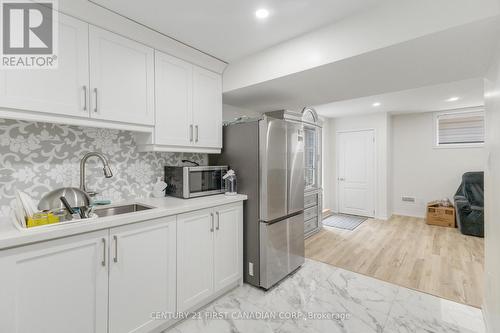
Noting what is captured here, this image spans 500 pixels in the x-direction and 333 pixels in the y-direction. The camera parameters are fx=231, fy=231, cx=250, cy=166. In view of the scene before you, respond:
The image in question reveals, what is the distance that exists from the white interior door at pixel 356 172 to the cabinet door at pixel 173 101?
4.52m

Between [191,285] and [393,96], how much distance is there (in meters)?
4.05

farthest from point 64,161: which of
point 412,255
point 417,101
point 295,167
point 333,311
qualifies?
point 417,101

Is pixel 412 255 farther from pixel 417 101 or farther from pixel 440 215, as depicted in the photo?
pixel 417 101

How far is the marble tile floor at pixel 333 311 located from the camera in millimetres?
1836

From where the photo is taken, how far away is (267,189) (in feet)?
7.59

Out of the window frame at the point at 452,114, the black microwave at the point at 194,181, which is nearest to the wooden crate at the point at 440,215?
the window frame at the point at 452,114

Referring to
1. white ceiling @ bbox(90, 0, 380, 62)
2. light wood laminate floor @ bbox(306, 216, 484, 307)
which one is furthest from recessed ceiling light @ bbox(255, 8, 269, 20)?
light wood laminate floor @ bbox(306, 216, 484, 307)

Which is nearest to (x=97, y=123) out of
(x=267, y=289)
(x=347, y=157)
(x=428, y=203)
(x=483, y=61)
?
(x=267, y=289)

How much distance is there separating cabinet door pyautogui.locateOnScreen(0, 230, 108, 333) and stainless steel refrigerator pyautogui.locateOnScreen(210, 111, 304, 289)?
1.34 meters

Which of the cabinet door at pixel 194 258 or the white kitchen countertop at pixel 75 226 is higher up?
the white kitchen countertop at pixel 75 226

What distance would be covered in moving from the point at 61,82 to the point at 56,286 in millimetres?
1255

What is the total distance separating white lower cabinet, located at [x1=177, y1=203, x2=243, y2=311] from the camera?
6.16ft

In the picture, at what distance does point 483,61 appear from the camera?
1749 millimetres

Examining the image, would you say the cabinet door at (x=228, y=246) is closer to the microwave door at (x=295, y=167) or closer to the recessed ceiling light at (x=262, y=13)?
the microwave door at (x=295, y=167)
